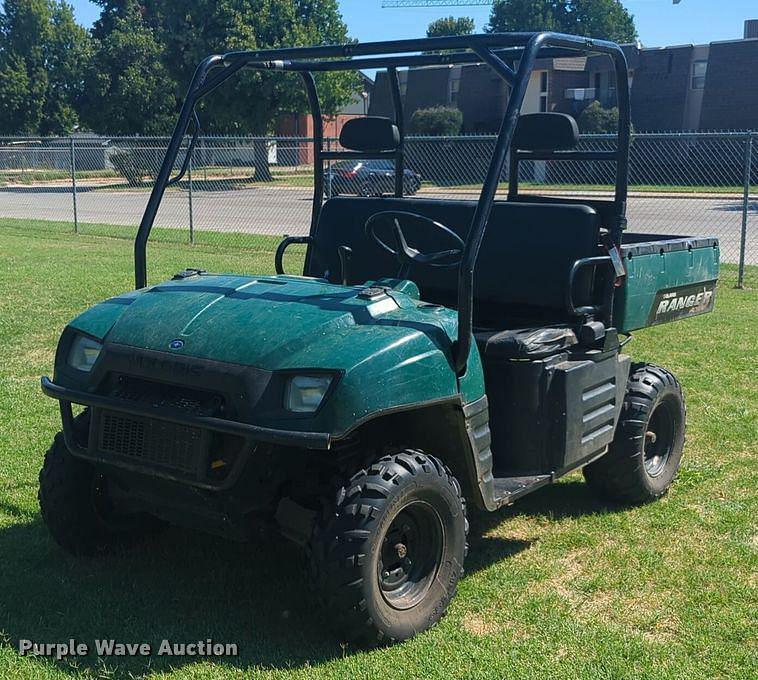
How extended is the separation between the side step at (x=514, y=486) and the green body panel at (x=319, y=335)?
0.45m

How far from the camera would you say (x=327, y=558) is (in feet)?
10.3

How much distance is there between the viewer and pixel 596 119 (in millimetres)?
35688

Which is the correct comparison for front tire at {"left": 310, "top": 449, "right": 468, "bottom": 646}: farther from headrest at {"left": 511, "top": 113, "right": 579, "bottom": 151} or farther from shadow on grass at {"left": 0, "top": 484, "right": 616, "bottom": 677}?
headrest at {"left": 511, "top": 113, "right": 579, "bottom": 151}

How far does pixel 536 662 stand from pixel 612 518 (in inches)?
57.2

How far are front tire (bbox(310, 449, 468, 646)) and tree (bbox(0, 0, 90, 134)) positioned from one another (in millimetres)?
48726

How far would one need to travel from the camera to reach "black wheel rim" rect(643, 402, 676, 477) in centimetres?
487

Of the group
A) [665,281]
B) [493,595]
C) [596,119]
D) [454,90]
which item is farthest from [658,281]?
[454,90]

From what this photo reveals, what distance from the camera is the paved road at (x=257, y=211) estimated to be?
18219 millimetres

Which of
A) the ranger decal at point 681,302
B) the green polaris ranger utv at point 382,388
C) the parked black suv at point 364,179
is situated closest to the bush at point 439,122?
the parked black suv at point 364,179

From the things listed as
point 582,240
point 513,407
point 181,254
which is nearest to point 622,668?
point 513,407

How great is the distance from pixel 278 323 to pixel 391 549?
872 mm

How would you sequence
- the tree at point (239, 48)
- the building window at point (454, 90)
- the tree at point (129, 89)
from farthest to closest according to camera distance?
1. the building window at point (454, 90)
2. the tree at point (129, 89)
3. the tree at point (239, 48)

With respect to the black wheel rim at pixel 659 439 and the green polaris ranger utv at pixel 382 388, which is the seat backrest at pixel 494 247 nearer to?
the green polaris ranger utv at pixel 382 388

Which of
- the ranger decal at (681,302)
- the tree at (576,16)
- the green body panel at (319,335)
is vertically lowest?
the ranger decal at (681,302)
